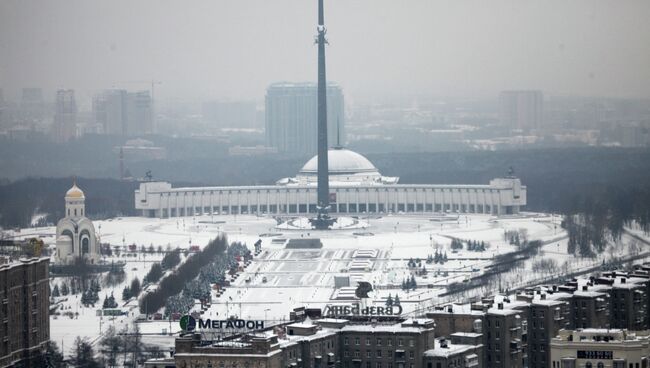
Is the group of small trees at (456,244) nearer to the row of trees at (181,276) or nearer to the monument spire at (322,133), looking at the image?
the row of trees at (181,276)

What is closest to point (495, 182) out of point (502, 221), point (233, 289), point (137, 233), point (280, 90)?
point (502, 221)

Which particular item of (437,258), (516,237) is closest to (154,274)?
(437,258)

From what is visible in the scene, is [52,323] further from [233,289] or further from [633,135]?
[633,135]

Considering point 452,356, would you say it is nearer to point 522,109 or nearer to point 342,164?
point 342,164

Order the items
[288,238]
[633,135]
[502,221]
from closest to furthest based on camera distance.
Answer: [288,238], [502,221], [633,135]

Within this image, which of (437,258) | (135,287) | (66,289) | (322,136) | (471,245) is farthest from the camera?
(322,136)

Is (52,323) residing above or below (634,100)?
below

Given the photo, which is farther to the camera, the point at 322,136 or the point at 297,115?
the point at 297,115
